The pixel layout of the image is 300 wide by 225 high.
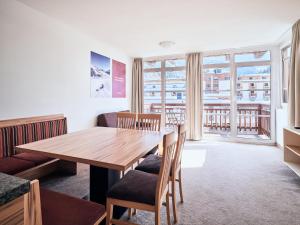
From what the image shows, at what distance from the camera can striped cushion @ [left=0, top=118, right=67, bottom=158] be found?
7.55ft

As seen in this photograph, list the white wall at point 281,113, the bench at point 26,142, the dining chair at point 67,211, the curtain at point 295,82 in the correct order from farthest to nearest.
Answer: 1. the white wall at point 281,113
2. the curtain at point 295,82
3. the bench at point 26,142
4. the dining chair at point 67,211

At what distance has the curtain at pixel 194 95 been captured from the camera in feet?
16.9

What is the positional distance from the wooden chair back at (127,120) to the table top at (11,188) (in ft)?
7.67

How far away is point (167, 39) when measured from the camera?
13.6ft

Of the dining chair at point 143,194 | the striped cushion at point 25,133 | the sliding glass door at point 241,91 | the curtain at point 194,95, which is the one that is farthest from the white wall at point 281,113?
the striped cushion at point 25,133

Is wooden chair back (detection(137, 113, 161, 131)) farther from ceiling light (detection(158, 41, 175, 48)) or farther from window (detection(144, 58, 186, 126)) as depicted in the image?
window (detection(144, 58, 186, 126))

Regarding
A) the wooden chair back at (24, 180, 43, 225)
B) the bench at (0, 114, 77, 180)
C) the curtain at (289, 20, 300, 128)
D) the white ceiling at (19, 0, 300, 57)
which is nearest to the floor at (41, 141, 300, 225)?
the bench at (0, 114, 77, 180)

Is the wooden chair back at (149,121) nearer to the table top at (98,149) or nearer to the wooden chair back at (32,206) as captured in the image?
the table top at (98,149)

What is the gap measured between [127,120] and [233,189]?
5.83ft

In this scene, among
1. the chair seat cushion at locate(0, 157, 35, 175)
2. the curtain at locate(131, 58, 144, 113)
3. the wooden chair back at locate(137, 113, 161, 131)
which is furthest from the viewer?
the curtain at locate(131, 58, 144, 113)

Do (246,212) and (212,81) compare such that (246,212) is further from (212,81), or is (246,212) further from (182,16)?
(212,81)

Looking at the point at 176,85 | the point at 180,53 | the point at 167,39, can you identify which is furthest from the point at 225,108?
the point at 167,39

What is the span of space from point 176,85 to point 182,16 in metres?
2.80

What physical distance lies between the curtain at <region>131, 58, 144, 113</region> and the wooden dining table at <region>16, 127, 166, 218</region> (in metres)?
3.91
